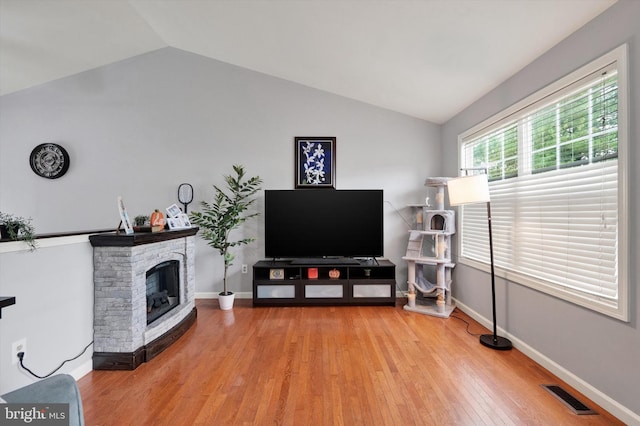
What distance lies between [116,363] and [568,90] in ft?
12.6

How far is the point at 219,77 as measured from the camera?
13.2 feet

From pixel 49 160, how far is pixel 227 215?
2656 millimetres

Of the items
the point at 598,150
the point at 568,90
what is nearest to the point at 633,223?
the point at 598,150

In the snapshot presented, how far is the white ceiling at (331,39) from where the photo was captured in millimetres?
2066

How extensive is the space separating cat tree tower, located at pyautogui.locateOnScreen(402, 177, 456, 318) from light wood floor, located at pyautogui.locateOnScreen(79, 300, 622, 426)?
0.50 metres

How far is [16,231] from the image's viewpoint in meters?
1.71

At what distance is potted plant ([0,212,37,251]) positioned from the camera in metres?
1.68

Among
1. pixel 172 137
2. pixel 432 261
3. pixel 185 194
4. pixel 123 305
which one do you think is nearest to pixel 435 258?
pixel 432 261

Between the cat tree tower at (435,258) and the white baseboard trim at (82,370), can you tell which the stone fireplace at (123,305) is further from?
the cat tree tower at (435,258)

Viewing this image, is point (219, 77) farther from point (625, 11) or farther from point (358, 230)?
point (625, 11)
